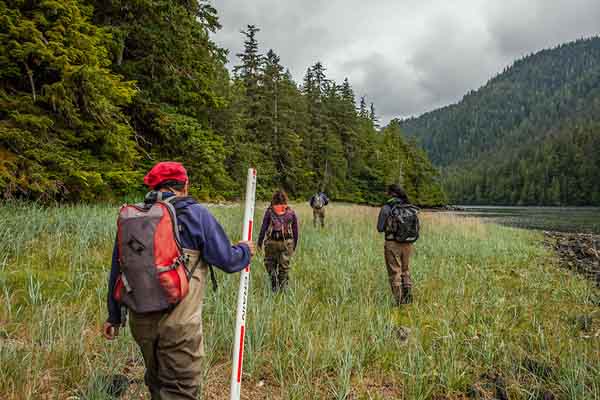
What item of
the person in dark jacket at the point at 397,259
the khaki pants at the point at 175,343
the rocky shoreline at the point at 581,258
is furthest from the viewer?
the rocky shoreline at the point at 581,258

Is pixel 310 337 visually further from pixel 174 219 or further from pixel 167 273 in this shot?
pixel 174 219

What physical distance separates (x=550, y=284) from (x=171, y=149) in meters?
12.3

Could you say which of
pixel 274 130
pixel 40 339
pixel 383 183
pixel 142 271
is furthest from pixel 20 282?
pixel 383 183

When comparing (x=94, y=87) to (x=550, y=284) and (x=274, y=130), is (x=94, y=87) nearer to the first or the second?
(x=550, y=284)

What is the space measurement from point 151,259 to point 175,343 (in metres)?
0.55

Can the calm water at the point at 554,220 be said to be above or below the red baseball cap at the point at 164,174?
below

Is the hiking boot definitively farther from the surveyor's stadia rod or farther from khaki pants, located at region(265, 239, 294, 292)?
the surveyor's stadia rod

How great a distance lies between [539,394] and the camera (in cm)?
296

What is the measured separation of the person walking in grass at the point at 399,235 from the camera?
545 cm

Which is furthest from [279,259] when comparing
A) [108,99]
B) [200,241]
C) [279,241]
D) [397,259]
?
[108,99]

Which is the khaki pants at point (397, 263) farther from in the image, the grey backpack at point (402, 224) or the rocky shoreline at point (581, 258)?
the rocky shoreline at point (581, 258)

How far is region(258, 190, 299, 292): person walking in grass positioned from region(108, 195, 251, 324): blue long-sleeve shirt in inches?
135

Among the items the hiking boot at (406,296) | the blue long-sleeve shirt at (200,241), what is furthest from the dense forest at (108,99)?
the hiking boot at (406,296)

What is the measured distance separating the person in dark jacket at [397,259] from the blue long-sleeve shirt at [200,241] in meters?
3.84
